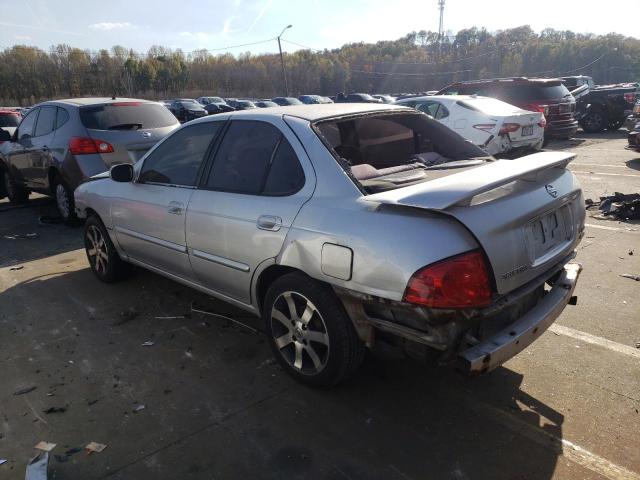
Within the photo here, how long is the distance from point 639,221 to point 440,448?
5539 mm

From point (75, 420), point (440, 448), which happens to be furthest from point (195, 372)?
point (440, 448)

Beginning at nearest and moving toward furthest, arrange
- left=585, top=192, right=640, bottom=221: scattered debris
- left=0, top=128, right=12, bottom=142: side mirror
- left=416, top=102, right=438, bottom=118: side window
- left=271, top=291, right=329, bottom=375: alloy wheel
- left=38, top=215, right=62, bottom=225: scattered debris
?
1. left=271, top=291, right=329, bottom=375: alloy wheel
2. left=585, top=192, right=640, bottom=221: scattered debris
3. left=38, top=215, right=62, bottom=225: scattered debris
4. left=0, top=128, right=12, bottom=142: side mirror
5. left=416, top=102, right=438, bottom=118: side window

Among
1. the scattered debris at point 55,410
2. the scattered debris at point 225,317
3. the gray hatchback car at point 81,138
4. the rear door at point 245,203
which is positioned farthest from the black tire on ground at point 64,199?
the scattered debris at point 55,410

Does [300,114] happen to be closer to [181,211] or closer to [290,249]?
[290,249]

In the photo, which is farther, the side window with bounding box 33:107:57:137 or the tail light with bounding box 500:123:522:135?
the tail light with bounding box 500:123:522:135

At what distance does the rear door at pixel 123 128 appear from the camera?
6.65 metres

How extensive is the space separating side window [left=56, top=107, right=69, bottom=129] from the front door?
10.9 ft

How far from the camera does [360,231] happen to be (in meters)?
2.46

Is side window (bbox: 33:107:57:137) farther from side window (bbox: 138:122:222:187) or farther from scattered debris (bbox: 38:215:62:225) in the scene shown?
side window (bbox: 138:122:222:187)

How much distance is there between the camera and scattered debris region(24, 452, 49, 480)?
2391 millimetres

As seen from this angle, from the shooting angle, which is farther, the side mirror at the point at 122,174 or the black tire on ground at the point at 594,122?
the black tire on ground at the point at 594,122

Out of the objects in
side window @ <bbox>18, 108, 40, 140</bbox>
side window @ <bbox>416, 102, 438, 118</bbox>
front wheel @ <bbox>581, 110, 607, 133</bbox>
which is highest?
side window @ <bbox>18, 108, 40, 140</bbox>

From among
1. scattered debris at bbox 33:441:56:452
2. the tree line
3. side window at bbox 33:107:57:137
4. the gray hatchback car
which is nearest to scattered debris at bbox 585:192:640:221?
the gray hatchback car

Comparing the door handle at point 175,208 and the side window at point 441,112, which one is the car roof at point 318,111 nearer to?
the door handle at point 175,208
